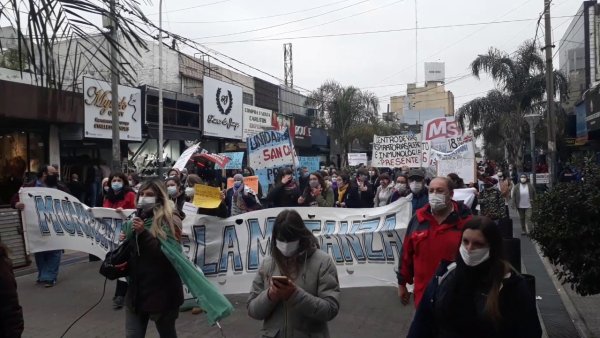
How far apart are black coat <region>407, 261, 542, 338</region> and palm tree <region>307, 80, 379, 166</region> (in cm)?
4070

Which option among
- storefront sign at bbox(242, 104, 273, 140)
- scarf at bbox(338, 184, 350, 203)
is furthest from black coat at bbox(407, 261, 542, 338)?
storefront sign at bbox(242, 104, 273, 140)

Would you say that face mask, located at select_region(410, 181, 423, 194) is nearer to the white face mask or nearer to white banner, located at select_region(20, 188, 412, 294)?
white banner, located at select_region(20, 188, 412, 294)

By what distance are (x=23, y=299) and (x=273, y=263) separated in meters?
5.60

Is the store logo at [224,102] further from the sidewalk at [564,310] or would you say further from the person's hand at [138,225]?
the person's hand at [138,225]

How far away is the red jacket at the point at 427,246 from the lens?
13.4ft

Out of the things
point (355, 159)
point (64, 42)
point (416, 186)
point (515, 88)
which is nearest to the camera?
point (64, 42)

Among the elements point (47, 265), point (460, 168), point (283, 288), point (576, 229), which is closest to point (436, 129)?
point (460, 168)

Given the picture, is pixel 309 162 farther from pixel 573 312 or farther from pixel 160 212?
pixel 160 212

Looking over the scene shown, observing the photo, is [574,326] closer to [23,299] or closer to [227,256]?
[227,256]

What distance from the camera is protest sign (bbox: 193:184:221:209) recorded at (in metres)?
7.26

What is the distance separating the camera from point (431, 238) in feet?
13.6

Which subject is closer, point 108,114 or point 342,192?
point 342,192

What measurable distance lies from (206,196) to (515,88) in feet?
86.9

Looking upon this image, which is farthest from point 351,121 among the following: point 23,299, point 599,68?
point 23,299
